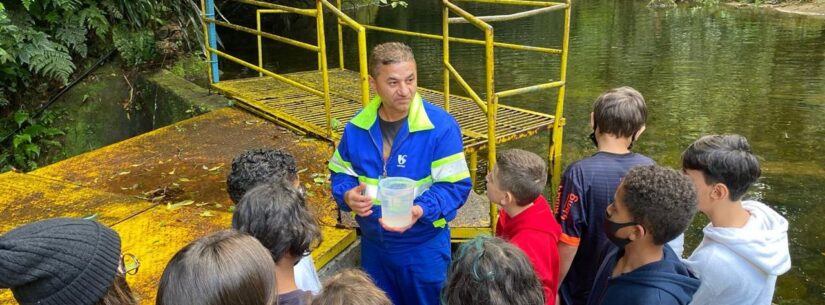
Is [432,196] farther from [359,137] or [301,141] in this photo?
[301,141]

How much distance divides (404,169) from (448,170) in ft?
0.62

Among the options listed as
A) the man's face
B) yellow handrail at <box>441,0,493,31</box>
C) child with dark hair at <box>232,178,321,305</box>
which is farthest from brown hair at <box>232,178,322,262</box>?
yellow handrail at <box>441,0,493,31</box>

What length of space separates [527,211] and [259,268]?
130 centimetres

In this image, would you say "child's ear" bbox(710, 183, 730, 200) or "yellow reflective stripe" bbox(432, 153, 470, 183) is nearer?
"child's ear" bbox(710, 183, 730, 200)

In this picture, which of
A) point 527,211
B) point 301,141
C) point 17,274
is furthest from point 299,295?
point 301,141

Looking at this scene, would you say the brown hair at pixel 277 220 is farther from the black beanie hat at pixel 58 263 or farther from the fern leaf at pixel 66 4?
the fern leaf at pixel 66 4

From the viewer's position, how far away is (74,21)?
6.38 meters

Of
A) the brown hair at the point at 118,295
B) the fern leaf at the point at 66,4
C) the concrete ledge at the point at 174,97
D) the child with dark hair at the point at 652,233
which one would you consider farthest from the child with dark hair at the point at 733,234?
the fern leaf at the point at 66,4

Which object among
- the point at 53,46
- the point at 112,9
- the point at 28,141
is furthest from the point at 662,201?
the point at 112,9

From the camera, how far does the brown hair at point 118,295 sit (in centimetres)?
169

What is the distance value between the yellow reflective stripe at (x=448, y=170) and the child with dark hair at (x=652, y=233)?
2.34 ft

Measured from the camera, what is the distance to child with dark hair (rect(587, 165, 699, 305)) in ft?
6.64

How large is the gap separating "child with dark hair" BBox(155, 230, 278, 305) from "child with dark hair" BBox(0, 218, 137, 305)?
183mm

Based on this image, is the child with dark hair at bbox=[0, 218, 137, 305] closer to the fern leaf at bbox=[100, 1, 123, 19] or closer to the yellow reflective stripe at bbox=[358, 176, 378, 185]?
the yellow reflective stripe at bbox=[358, 176, 378, 185]
